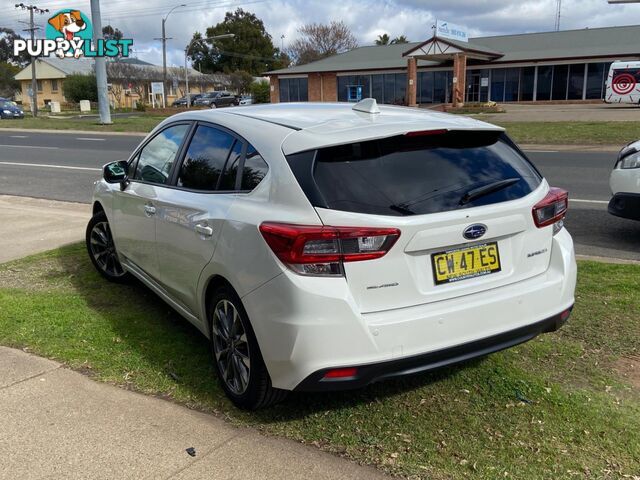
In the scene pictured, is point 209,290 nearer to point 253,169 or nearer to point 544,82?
point 253,169

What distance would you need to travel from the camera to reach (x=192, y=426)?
325 centimetres

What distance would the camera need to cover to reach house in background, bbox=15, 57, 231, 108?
73.3 metres

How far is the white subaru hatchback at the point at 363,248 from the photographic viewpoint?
280 cm

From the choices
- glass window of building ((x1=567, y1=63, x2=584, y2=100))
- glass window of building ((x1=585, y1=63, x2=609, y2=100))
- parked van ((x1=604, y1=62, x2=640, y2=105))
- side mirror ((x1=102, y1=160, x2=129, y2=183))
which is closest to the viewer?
side mirror ((x1=102, y1=160, x2=129, y2=183))

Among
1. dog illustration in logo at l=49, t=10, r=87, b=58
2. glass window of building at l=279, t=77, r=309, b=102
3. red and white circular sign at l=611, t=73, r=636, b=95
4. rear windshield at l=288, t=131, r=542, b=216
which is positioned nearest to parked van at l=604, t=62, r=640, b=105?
red and white circular sign at l=611, t=73, r=636, b=95

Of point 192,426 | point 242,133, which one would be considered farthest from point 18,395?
point 242,133

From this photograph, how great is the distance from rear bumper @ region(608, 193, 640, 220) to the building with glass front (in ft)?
124

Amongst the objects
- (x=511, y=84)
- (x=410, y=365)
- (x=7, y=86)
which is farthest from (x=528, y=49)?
(x=7, y=86)

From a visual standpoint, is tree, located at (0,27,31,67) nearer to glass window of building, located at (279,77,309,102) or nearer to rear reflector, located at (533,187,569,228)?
glass window of building, located at (279,77,309,102)

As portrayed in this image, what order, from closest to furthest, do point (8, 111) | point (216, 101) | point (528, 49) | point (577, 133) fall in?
point (577, 133) → point (8, 111) → point (528, 49) → point (216, 101)

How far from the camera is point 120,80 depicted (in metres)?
72.8

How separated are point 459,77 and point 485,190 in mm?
41896

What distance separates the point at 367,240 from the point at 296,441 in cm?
111

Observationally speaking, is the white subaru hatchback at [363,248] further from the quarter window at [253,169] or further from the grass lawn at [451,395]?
the grass lawn at [451,395]
